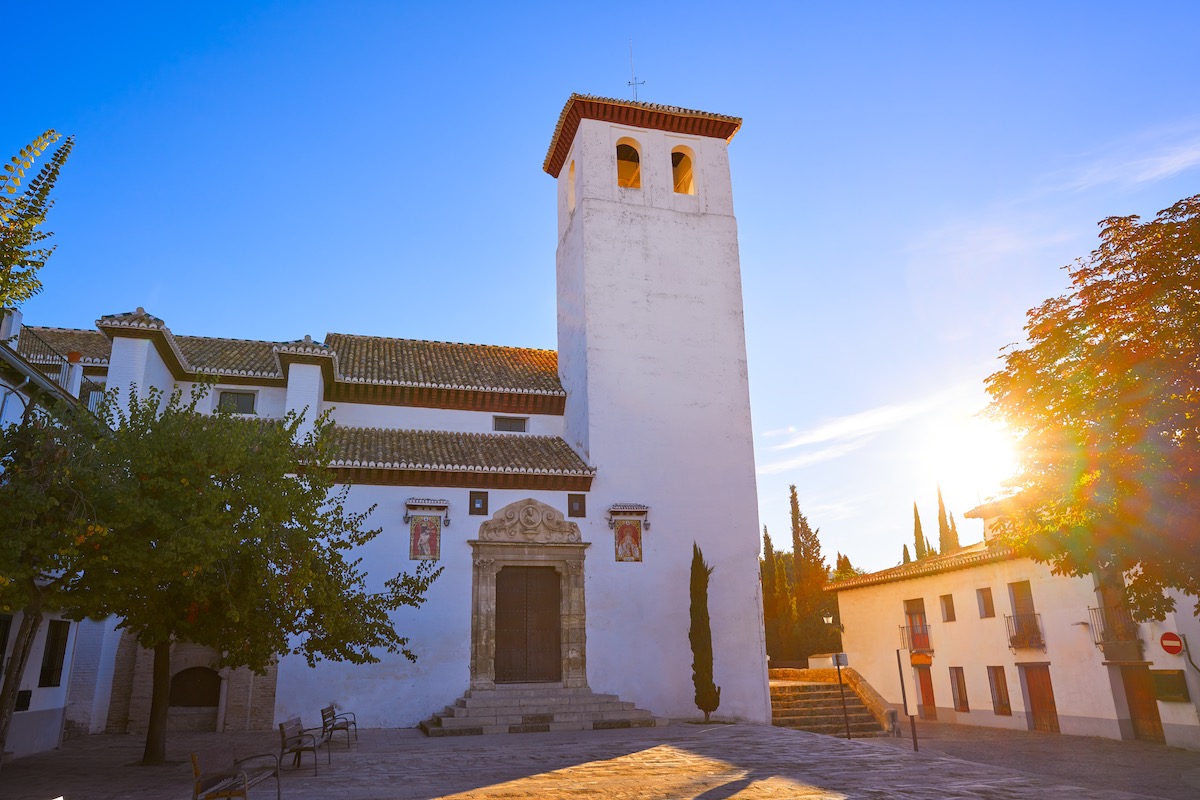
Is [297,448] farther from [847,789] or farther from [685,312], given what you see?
[685,312]

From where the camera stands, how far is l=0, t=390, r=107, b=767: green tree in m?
9.43

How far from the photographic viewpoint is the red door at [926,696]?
27812 millimetres

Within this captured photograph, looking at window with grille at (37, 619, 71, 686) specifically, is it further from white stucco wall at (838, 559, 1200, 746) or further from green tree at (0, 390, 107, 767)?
white stucco wall at (838, 559, 1200, 746)

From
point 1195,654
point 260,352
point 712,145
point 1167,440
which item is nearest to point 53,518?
point 260,352

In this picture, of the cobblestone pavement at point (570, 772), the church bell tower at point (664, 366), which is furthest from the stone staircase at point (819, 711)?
the cobblestone pavement at point (570, 772)

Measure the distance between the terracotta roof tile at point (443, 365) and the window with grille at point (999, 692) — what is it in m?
15.8

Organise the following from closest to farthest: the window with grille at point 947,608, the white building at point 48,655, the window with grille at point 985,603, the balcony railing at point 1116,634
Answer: the white building at point 48,655, the balcony railing at point 1116,634, the window with grille at point 985,603, the window with grille at point 947,608

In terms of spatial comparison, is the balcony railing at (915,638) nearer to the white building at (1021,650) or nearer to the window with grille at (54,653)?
the white building at (1021,650)

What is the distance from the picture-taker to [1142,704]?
2014 centimetres

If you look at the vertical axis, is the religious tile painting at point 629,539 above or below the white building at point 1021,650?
above

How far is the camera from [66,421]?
37.3 feet

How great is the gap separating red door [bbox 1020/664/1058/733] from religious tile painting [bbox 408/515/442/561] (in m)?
17.3

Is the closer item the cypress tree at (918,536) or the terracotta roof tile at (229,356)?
the terracotta roof tile at (229,356)

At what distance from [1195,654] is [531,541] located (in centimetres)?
1554
